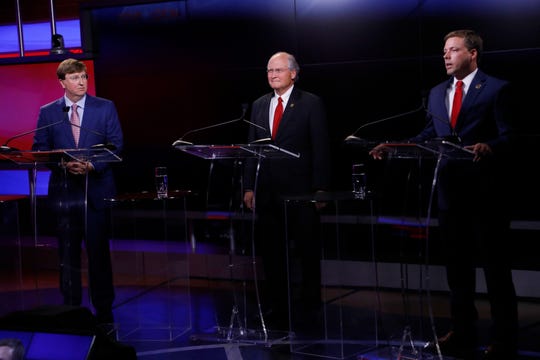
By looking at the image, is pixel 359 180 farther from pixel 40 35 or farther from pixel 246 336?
pixel 40 35

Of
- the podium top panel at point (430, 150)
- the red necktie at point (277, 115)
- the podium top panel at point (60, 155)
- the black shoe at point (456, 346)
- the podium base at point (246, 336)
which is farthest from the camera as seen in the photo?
the red necktie at point (277, 115)

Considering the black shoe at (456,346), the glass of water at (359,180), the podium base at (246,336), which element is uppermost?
the glass of water at (359,180)

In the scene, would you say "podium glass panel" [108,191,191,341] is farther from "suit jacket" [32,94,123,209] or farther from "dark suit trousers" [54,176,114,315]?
"suit jacket" [32,94,123,209]

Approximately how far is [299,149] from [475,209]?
1459 millimetres

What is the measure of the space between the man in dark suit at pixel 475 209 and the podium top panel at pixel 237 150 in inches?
27.8

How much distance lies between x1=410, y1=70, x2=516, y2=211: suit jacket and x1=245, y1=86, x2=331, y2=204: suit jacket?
3.11 feet

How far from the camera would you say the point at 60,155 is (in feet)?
14.0

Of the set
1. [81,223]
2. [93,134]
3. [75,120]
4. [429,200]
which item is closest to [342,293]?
[429,200]

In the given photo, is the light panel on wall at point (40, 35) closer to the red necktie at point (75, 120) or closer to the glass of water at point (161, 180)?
the red necktie at point (75, 120)

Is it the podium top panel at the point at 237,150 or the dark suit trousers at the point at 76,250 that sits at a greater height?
the podium top panel at the point at 237,150

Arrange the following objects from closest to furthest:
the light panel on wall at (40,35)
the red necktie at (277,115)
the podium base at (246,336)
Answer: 1. the podium base at (246,336)
2. the red necktie at (277,115)
3. the light panel on wall at (40,35)

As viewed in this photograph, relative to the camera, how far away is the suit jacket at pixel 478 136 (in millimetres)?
3713

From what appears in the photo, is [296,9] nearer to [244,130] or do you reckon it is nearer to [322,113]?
[244,130]

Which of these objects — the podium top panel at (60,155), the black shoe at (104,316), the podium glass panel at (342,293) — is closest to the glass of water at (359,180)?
the podium glass panel at (342,293)
